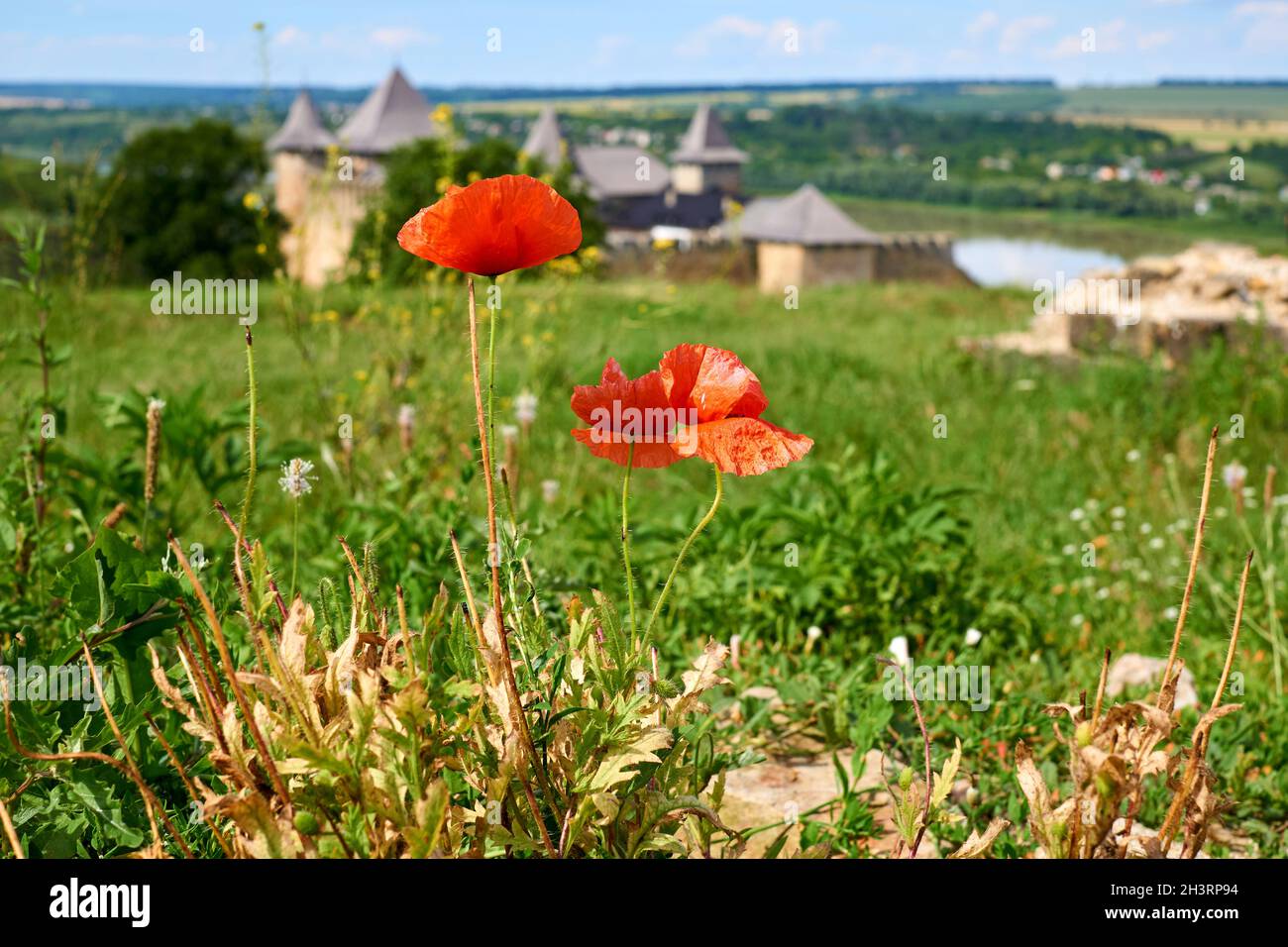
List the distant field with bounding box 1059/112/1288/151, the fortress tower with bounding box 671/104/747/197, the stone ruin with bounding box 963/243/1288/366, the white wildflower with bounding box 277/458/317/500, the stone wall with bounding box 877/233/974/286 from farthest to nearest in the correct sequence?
the distant field with bounding box 1059/112/1288/151
the fortress tower with bounding box 671/104/747/197
the stone wall with bounding box 877/233/974/286
the stone ruin with bounding box 963/243/1288/366
the white wildflower with bounding box 277/458/317/500

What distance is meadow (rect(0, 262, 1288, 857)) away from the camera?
2412mm

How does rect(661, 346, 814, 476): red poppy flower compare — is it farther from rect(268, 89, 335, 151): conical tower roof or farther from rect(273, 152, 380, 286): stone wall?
rect(268, 89, 335, 151): conical tower roof

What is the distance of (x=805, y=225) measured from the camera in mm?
39438

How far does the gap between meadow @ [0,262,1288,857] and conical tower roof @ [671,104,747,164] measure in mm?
70860

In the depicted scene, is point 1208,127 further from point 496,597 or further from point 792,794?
point 496,597

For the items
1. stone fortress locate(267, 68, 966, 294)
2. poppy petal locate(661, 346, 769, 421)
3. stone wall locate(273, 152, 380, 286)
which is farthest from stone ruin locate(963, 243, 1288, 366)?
poppy petal locate(661, 346, 769, 421)

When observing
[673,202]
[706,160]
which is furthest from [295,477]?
[706,160]

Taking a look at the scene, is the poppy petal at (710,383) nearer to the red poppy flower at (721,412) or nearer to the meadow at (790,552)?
the red poppy flower at (721,412)

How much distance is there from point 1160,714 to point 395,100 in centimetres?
5449

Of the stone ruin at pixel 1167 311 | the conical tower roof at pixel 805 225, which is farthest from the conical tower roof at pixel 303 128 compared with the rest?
the stone ruin at pixel 1167 311

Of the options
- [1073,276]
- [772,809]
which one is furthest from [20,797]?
[1073,276]

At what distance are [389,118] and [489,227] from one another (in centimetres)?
5306

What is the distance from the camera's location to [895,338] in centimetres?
1216

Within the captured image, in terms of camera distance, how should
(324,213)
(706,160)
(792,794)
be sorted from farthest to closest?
(706,160) → (324,213) → (792,794)
